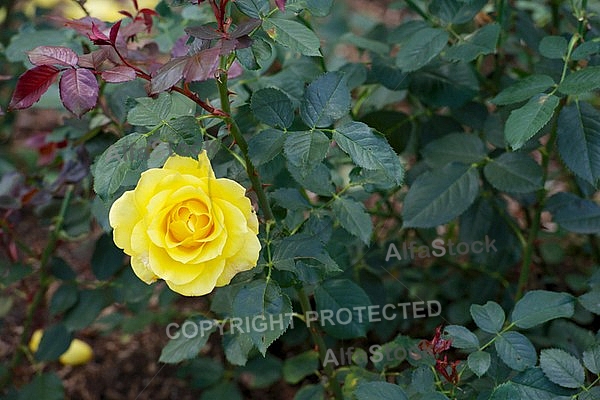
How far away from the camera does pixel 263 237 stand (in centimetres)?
110

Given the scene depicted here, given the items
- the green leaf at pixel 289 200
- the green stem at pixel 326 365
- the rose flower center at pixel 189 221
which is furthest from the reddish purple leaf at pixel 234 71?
the green stem at pixel 326 365

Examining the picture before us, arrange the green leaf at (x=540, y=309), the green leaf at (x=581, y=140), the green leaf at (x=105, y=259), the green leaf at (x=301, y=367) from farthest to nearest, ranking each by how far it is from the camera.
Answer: the green leaf at (x=105, y=259)
the green leaf at (x=301, y=367)
the green leaf at (x=581, y=140)
the green leaf at (x=540, y=309)

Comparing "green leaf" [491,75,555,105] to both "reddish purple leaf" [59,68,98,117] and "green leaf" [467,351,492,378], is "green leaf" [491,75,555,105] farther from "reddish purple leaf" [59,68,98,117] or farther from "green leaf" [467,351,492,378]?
"reddish purple leaf" [59,68,98,117]

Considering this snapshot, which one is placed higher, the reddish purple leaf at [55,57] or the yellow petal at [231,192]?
the reddish purple leaf at [55,57]

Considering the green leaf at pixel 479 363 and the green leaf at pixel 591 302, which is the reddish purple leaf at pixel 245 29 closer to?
the green leaf at pixel 479 363

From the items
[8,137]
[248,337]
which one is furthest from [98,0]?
[248,337]

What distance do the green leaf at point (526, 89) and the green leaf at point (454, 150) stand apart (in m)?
0.21

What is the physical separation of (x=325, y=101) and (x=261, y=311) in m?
0.30

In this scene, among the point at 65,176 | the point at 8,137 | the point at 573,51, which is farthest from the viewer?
the point at 8,137

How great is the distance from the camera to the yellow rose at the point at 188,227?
0.92 meters

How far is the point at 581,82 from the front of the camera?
1.17 m

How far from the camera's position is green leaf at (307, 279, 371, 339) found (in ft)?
4.22

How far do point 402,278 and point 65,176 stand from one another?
32.4 inches

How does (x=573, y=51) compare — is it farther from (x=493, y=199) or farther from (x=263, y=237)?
(x=263, y=237)
